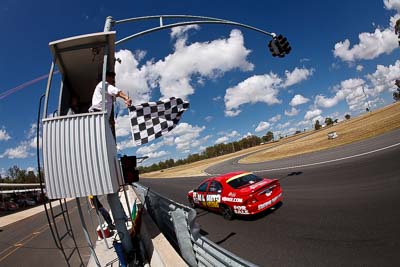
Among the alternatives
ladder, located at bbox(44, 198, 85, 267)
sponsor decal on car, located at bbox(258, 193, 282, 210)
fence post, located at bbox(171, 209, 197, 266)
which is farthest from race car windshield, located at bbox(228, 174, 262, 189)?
ladder, located at bbox(44, 198, 85, 267)

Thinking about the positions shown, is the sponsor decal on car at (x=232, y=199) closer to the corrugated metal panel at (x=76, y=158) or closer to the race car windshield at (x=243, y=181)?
the race car windshield at (x=243, y=181)

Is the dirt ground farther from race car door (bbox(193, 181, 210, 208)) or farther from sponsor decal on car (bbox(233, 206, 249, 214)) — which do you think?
sponsor decal on car (bbox(233, 206, 249, 214))

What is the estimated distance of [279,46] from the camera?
10.6 m

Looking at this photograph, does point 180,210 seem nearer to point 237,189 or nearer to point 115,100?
point 115,100

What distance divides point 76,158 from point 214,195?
Answer: 640 cm

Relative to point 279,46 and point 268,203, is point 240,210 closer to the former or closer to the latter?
point 268,203

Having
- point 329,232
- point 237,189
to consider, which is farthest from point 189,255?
point 237,189

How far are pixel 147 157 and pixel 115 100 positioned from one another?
1.22 metres

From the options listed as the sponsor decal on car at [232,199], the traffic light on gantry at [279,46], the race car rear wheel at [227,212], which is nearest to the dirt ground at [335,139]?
the traffic light on gantry at [279,46]

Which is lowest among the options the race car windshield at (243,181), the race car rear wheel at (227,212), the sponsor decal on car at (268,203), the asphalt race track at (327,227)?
the asphalt race track at (327,227)

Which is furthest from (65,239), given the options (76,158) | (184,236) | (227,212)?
(76,158)

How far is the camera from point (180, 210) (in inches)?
171

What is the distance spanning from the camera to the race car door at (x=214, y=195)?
9.20m

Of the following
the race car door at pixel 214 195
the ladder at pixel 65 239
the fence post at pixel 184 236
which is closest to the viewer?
the ladder at pixel 65 239
